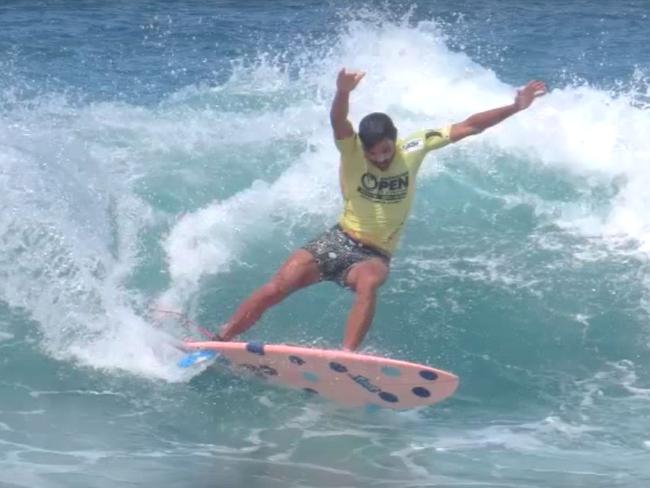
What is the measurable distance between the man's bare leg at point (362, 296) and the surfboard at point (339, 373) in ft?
0.44

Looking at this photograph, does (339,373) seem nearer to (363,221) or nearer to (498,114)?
(363,221)

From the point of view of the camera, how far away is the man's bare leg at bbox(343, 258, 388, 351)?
23.9ft

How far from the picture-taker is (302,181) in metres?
10.9

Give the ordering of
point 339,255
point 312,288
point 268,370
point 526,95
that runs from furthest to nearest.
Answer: point 312,288, point 339,255, point 268,370, point 526,95

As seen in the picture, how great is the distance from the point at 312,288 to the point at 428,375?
230 centimetres

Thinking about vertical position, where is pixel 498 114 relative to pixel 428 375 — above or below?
above

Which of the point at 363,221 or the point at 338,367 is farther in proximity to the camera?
the point at 363,221

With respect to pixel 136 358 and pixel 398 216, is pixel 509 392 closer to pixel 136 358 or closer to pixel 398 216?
pixel 398 216

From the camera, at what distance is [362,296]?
7.35 metres

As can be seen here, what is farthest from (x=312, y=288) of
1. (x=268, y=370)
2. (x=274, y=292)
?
(x=268, y=370)

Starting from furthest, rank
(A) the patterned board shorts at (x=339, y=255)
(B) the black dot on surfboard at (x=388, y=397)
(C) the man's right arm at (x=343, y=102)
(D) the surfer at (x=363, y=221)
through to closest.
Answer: (A) the patterned board shorts at (x=339, y=255) → (D) the surfer at (x=363, y=221) → (B) the black dot on surfboard at (x=388, y=397) → (C) the man's right arm at (x=343, y=102)

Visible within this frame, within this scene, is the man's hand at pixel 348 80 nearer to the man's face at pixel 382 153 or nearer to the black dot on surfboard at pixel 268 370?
the man's face at pixel 382 153

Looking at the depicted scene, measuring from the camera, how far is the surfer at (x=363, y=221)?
732 centimetres

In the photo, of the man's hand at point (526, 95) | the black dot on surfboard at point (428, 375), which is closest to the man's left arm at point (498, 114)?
the man's hand at point (526, 95)
